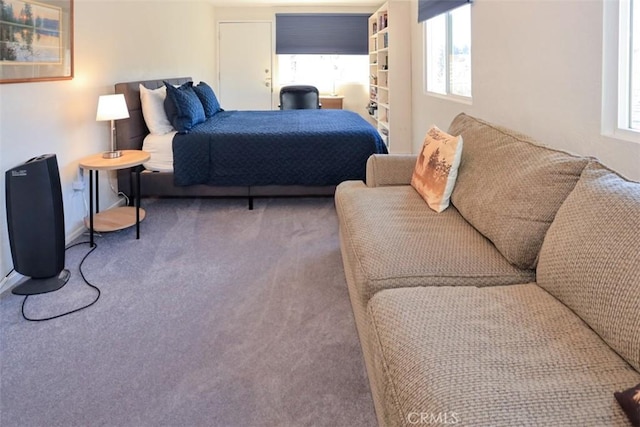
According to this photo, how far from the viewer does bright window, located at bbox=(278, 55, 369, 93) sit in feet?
24.9

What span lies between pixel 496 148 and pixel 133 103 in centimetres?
294

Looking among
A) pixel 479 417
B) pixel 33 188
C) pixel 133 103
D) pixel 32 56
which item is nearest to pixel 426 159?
pixel 479 417

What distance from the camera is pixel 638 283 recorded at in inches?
40.1

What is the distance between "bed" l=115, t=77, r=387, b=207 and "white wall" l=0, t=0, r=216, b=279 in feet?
0.85

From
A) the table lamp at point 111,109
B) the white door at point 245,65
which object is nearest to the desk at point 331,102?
the white door at point 245,65

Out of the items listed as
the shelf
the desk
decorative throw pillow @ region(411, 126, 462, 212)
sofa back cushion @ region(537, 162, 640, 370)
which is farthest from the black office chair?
sofa back cushion @ region(537, 162, 640, 370)

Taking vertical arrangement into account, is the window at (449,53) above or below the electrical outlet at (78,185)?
above

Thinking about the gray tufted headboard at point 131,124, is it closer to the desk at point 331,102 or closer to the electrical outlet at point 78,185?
the electrical outlet at point 78,185

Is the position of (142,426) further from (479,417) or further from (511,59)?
(511,59)

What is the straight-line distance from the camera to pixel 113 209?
11.2ft

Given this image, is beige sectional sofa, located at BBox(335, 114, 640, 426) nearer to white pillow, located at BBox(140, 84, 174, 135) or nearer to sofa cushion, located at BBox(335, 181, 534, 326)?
sofa cushion, located at BBox(335, 181, 534, 326)

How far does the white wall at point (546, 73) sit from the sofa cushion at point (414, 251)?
2.12 feet

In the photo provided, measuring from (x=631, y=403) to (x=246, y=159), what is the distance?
10.4ft

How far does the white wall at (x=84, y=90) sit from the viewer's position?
2.38 meters
